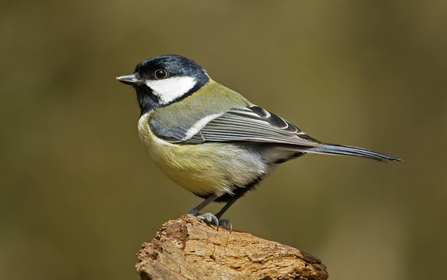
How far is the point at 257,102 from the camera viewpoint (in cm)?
475

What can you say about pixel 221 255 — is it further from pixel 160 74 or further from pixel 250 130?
pixel 160 74

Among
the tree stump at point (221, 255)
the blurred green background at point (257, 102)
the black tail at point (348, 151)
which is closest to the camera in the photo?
the tree stump at point (221, 255)

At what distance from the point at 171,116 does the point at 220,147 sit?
1.47 feet

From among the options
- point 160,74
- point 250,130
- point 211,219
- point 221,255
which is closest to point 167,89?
point 160,74

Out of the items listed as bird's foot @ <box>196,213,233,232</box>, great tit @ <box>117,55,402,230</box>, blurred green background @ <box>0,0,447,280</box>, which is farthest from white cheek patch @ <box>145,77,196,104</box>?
blurred green background @ <box>0,0,447,280</box>

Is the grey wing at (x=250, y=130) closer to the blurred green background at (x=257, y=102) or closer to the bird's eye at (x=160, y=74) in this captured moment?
the bird's eye at (x=160, y=74)

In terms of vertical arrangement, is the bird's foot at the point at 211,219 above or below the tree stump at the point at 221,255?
above

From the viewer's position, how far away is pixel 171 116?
2750 mm

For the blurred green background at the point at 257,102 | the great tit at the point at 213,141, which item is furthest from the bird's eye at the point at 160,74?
the blurred green background at the point at 257,102

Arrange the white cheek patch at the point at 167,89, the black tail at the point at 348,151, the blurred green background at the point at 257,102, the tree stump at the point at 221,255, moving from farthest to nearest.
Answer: the blurred green background at the point at 257,102, the white cheek patch at the point at 167,89, the black tail at the point at 348,151, the tree stump at the point at 221,255

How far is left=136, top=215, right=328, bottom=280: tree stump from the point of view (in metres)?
1.92

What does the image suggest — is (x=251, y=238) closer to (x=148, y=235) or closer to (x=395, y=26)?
(x=148, y=235)

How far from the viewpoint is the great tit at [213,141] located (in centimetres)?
250

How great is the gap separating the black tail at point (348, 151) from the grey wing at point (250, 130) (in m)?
0.04
